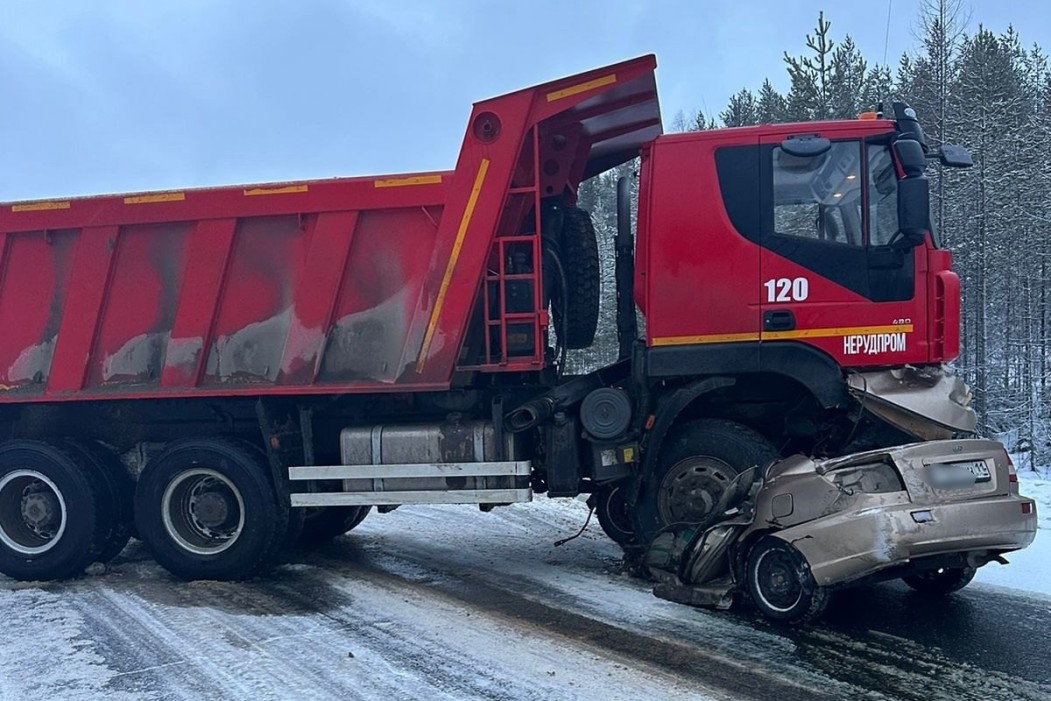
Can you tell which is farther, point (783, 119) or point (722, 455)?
point (783, 119)

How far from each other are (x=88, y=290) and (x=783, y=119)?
24331 millimetres

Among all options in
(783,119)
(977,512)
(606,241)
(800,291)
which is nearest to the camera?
(977,512)

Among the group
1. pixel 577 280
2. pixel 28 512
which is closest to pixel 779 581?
pixel 577 280

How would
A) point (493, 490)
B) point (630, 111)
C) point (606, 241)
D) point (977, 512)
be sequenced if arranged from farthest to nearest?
1. point (606, 241)
2. point (630, 111)
3. point (493, 490)
4. point (977, 512)

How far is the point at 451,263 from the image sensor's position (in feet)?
19.9

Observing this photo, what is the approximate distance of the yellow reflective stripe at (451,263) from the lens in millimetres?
6027

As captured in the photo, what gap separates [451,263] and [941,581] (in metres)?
3.96

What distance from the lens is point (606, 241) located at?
7.95 metres

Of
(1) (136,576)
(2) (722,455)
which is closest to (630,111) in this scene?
(2) (722,455)

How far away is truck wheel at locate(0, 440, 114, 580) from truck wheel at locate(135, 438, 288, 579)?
1.31 ft

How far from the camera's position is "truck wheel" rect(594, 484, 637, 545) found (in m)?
6.65

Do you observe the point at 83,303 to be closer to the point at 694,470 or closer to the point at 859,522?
the point at 694,470

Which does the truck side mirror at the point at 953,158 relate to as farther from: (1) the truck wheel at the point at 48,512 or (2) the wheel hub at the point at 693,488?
(1) the truck wheel at the point at 48,512

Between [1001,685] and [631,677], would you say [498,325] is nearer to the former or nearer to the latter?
[631,677]
